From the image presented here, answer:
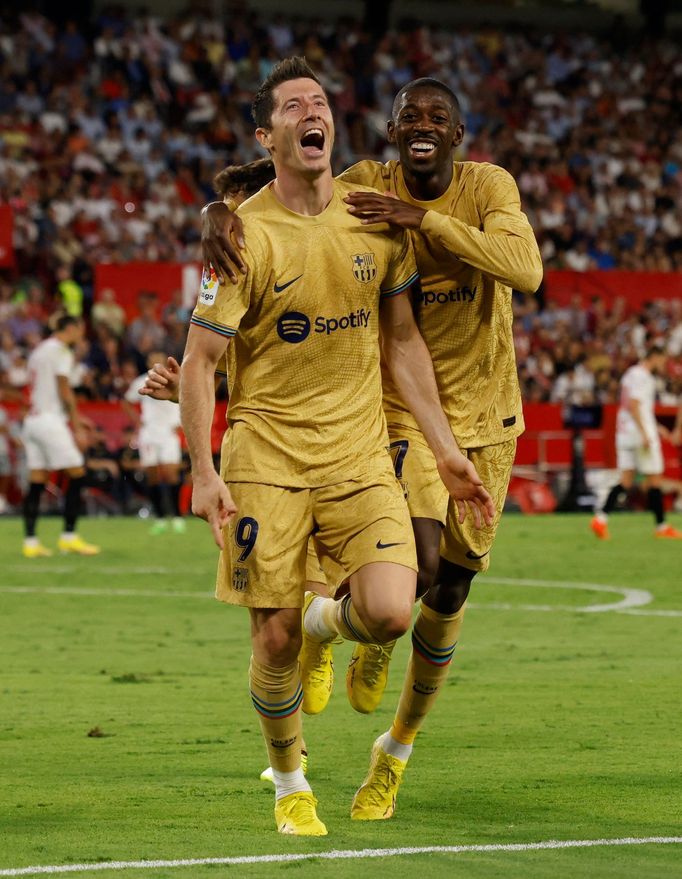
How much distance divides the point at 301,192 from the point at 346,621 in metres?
1.59

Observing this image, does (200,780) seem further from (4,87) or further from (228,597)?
(4,87)

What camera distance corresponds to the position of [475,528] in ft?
22.4

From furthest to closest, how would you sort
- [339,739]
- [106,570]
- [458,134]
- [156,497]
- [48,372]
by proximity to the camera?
[156,497]
[48,372]
[106,570]
[339,739]
[458,134]

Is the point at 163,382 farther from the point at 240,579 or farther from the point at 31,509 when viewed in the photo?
the point at 31,509

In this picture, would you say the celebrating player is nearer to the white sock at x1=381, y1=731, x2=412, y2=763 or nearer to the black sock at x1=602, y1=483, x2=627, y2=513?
the white sock at x1=381, y1=731, x2=412, y2=763

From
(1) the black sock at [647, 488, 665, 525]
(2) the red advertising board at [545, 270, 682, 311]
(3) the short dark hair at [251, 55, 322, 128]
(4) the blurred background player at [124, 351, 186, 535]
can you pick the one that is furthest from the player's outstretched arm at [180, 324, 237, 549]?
(2) the red advertising board at [545, 270, 682, 311]

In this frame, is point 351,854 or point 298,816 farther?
point 298,816

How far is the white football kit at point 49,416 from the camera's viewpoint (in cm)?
1805

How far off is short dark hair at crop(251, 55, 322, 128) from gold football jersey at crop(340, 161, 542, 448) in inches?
26.4

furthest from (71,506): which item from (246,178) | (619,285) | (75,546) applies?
(619,285)

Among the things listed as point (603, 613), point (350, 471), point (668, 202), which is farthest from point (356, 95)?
point (350, 471)

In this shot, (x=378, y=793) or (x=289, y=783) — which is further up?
(x=289, y=783)

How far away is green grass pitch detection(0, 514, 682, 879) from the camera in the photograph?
18.8 feet

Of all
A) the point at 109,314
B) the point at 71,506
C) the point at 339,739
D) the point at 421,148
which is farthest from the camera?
the point at 109,314
